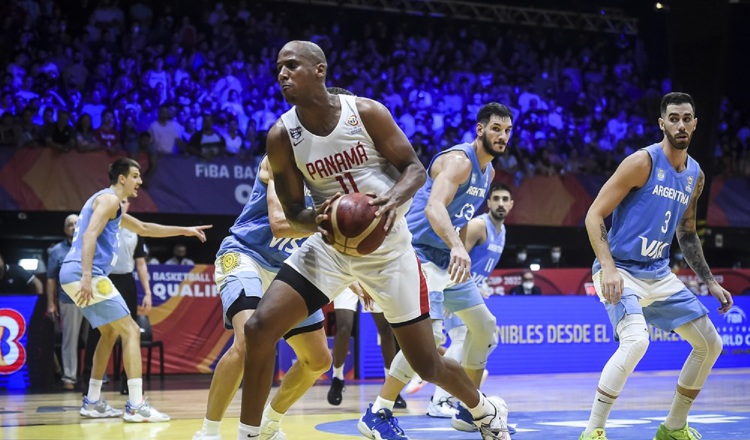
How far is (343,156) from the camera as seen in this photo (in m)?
4.93

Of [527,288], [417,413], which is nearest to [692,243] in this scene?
[417,413]

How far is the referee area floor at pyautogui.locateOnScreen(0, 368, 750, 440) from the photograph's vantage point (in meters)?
6.91

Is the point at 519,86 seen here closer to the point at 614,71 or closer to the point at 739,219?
the point at 614,71

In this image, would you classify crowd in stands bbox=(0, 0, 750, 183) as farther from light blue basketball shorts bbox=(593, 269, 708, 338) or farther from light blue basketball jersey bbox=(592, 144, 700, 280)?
light blue basketball shorts bbox=(593, 269, 708, 338)

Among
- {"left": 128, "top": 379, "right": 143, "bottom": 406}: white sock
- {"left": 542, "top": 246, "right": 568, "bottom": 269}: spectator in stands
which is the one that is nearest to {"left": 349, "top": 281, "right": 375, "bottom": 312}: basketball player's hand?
{"left": 128, "top": 379, "right": 143, "bottom": 406}: white sock

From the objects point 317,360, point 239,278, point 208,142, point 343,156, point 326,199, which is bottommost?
point 317,360

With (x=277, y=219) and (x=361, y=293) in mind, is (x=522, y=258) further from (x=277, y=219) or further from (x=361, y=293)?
(x=277, y=219)

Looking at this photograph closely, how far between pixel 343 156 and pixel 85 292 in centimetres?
426

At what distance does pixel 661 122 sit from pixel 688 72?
15.3 metres

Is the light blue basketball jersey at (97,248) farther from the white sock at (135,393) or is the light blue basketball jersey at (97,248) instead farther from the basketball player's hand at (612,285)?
the basketball player's hand at (612,285)

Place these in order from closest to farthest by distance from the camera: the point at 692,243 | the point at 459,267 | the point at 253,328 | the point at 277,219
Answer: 1. the point at 253,328
2. the point at 459,267
3. the point at 277,219
4. the point at 692,243

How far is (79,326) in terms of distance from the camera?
12539 mm

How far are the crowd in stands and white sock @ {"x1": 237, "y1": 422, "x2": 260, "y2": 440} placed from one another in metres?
11.2

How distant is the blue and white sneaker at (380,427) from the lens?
598 cm
